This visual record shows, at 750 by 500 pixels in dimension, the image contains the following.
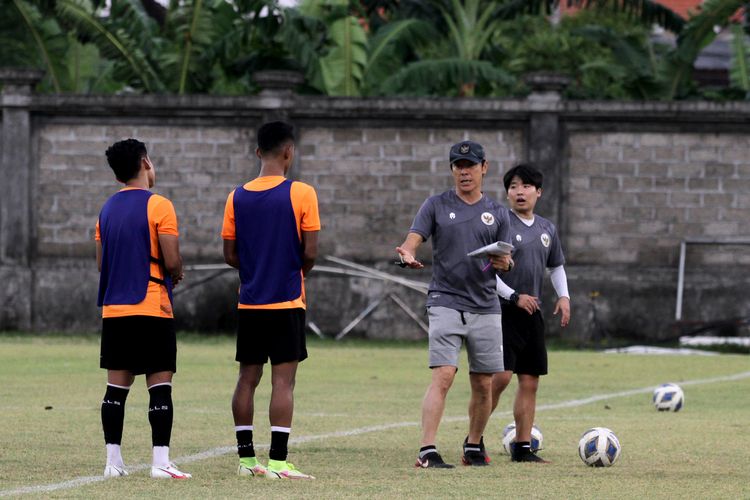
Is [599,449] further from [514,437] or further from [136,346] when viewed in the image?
[136,346]

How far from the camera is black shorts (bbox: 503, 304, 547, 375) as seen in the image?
9406mm

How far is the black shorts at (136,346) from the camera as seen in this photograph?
26.0 feet

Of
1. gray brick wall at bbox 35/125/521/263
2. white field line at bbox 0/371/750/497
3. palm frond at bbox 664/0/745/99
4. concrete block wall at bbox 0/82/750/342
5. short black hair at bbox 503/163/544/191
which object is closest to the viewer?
white field line at bbox 0/371/750/497

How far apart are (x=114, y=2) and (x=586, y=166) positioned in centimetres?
772

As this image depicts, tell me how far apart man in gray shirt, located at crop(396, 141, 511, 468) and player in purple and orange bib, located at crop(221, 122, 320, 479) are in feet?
2.98

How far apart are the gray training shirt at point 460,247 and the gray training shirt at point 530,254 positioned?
0.53 m

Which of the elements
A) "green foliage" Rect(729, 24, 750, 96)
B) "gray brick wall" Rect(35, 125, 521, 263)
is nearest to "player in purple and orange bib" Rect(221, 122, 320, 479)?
"gray brick wall" Rect(35, 125, 521, 263)

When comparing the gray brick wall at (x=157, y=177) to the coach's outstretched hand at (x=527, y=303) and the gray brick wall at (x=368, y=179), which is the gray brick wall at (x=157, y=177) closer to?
the gray brick wall at (x=368, y=179)

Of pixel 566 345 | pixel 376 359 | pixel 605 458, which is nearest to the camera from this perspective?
pixel 605 458

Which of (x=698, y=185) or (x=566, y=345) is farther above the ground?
(x=698, y=185)

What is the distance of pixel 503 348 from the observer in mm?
9320

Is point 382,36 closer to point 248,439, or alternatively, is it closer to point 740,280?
point 740,280

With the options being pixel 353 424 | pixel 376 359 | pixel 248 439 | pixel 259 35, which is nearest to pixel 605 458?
pixel 248 439

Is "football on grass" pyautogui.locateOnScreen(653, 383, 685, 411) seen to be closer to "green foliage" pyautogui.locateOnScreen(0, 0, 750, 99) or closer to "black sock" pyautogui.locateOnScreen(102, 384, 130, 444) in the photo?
"black sock" pyautogui.locateOnScreen(102, 384, 130, 444)
